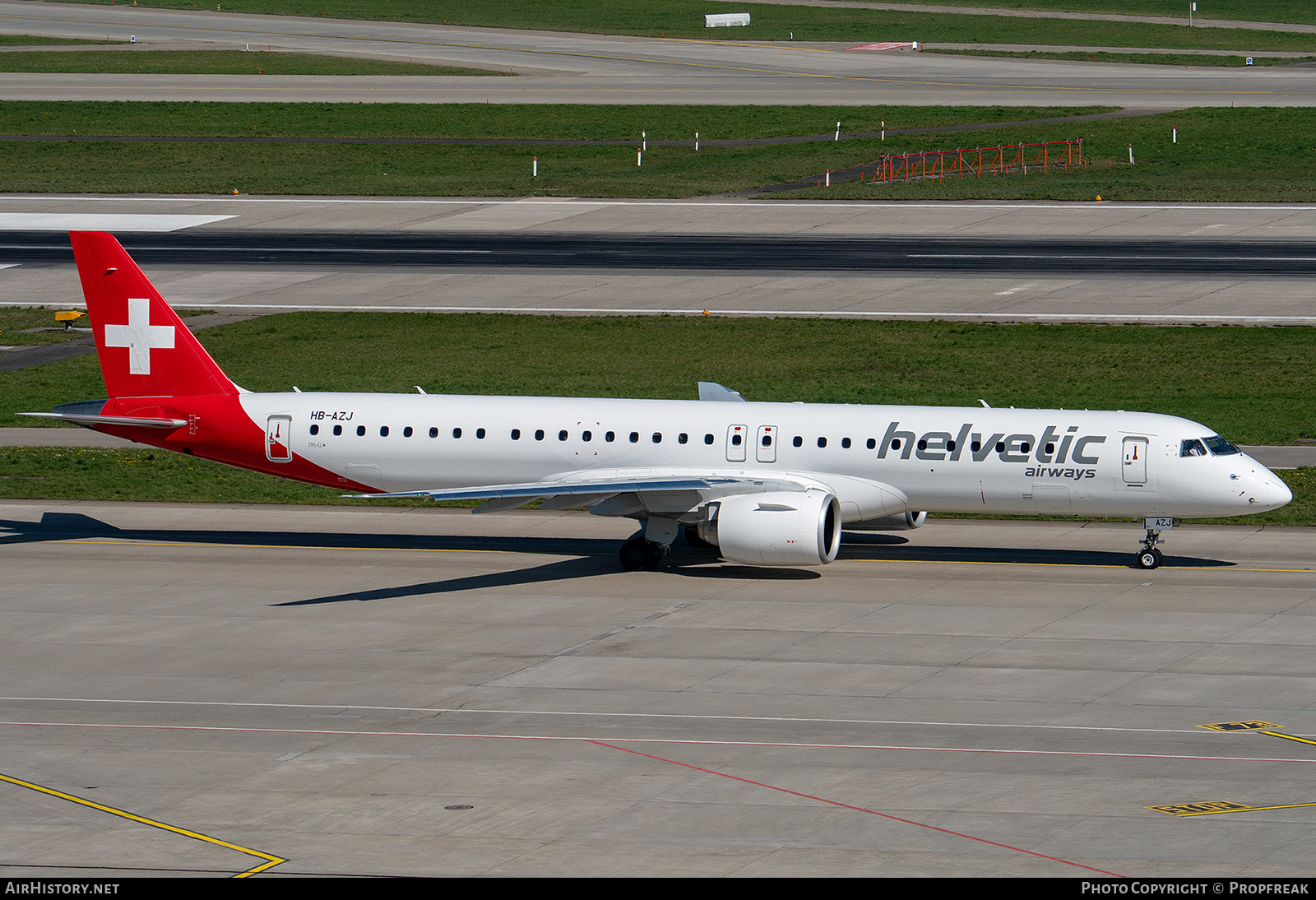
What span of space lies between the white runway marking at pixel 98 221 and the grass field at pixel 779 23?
76465mm

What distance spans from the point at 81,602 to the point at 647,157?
65.9m

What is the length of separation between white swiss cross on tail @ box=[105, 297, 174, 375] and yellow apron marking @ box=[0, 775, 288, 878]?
55.3 feet

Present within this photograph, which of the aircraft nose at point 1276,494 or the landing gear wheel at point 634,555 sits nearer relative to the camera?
the aircraft nose at point 1276,494

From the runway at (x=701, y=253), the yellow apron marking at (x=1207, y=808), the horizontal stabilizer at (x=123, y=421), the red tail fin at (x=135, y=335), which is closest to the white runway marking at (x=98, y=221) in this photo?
the runway at (x=701, y=253)

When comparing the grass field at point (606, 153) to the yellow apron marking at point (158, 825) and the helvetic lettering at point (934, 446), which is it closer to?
the helvetic lettering at point (934, 446)

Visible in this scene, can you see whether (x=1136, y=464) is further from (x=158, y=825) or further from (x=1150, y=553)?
(x=158, y=825)

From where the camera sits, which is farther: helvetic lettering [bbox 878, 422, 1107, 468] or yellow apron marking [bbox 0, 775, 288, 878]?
helvetic lettering [bbox 878, 422, 1107, 468]

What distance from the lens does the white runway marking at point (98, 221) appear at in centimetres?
8244

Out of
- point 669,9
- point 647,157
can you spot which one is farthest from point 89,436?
point 669,9

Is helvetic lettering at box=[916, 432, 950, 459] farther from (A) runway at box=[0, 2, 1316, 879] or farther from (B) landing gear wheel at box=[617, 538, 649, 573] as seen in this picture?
(B) landing gear wheel at box=[617, 538, 649, 573]

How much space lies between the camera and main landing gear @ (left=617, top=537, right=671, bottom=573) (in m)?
38.6

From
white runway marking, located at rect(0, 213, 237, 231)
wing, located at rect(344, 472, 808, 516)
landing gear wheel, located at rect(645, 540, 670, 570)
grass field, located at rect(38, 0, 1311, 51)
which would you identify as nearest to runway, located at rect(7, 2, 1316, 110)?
grass field, located at rect(38, 0, 1311, 51)
